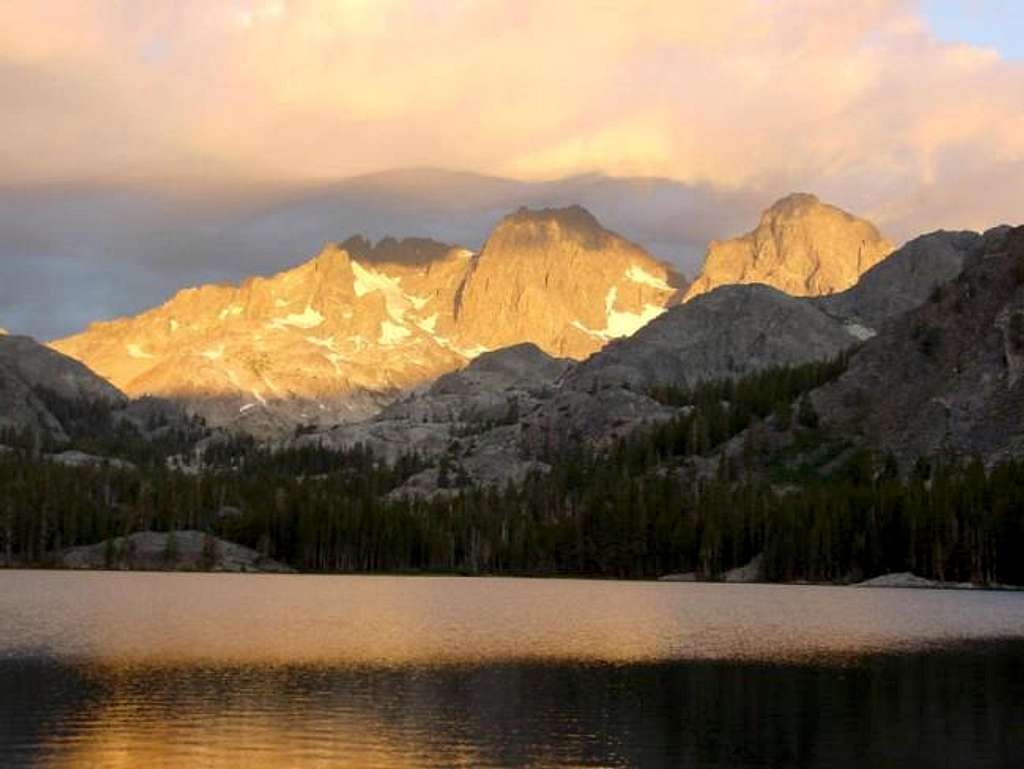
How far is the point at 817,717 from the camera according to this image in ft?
248

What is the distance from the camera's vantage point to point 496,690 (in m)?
83.5

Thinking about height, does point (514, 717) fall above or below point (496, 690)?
below

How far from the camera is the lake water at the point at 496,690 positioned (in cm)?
6362

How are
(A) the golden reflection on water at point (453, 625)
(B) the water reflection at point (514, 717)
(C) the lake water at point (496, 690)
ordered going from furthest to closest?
(A) the golden reflection on water at point (453, 625) → (C) the lake water at point (496, 690) → (B) the water reflection at point (514, 717)


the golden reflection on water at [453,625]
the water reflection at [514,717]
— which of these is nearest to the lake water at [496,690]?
the water reflection at [514,717]

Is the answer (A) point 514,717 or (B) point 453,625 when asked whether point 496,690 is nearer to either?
(A) point 514,717

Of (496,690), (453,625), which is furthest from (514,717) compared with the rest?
(453,625)

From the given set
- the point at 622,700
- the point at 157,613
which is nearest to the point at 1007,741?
the point at 622,700

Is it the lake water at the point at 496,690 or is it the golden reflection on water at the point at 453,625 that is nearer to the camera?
the lake water at the point at 496,690

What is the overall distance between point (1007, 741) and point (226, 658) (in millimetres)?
52914

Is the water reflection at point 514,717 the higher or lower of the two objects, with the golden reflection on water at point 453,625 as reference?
lower

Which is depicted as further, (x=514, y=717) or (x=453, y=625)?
(x=453, y=625)

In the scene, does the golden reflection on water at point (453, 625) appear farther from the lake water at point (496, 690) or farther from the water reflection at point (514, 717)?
the water reflection at point (514, 717)

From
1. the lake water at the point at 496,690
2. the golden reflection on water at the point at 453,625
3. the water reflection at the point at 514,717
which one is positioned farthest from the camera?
the golden reflection on water at the point at 453,625
